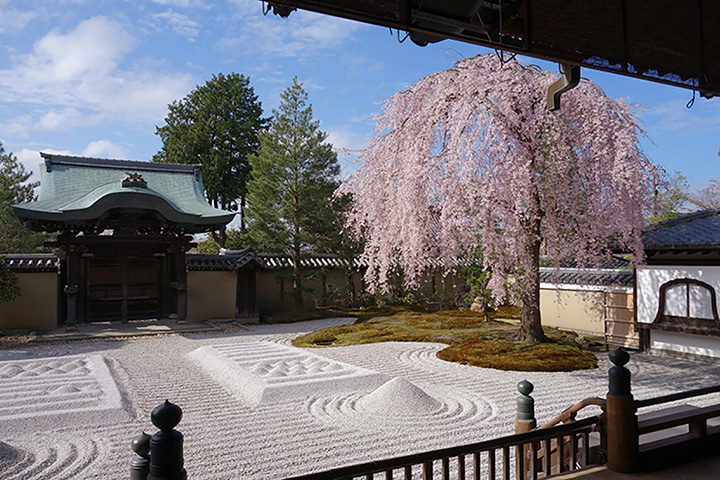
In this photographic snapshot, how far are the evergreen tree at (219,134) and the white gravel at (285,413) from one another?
20.0m

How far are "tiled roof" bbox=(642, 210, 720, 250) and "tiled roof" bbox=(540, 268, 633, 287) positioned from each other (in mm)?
1280

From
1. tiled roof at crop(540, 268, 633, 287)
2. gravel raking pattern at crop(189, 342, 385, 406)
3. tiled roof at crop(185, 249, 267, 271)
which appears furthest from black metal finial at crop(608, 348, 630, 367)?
tiled roof at crop(185, 249, 267, 271)

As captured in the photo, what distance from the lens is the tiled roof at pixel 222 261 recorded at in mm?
17047

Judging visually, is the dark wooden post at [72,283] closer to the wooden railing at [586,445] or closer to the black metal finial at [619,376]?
the wooden railing at [586,445]

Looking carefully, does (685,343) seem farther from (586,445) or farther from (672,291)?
(586,445)

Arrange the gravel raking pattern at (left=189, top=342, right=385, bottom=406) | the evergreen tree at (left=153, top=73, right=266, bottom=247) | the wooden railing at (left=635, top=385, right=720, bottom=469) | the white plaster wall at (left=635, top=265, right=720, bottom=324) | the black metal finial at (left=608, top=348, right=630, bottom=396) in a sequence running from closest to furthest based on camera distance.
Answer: the black metal finial at (left=608, top=348, right=630, bottom=396) → the wooden railing at (left=635, top=385, right=720, bottom=469) → the gravel raking pattern at (left=189, top=342, right=385, bottom=406) → the white plaster wall at (left=635, top=265, right=720, bottom=324) → the evergreen tree at (left=153, top=73, right=266, bottom=247)

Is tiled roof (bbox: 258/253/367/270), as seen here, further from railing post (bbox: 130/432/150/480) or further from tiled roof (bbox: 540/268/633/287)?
railing post (bbox: 130/432/150/480)

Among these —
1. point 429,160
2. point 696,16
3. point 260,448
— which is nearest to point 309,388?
point 260,448

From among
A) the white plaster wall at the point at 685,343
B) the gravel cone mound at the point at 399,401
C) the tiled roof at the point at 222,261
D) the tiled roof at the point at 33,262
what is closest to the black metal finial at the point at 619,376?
the gravel cone mound at the point at 399,401

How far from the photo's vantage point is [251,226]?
19.2 meters

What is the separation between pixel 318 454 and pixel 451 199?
5.72 metres

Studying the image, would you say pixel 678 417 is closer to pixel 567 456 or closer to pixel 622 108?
pixel 567 456

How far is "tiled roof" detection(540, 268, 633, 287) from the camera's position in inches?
476

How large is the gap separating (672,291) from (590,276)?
116 inches
